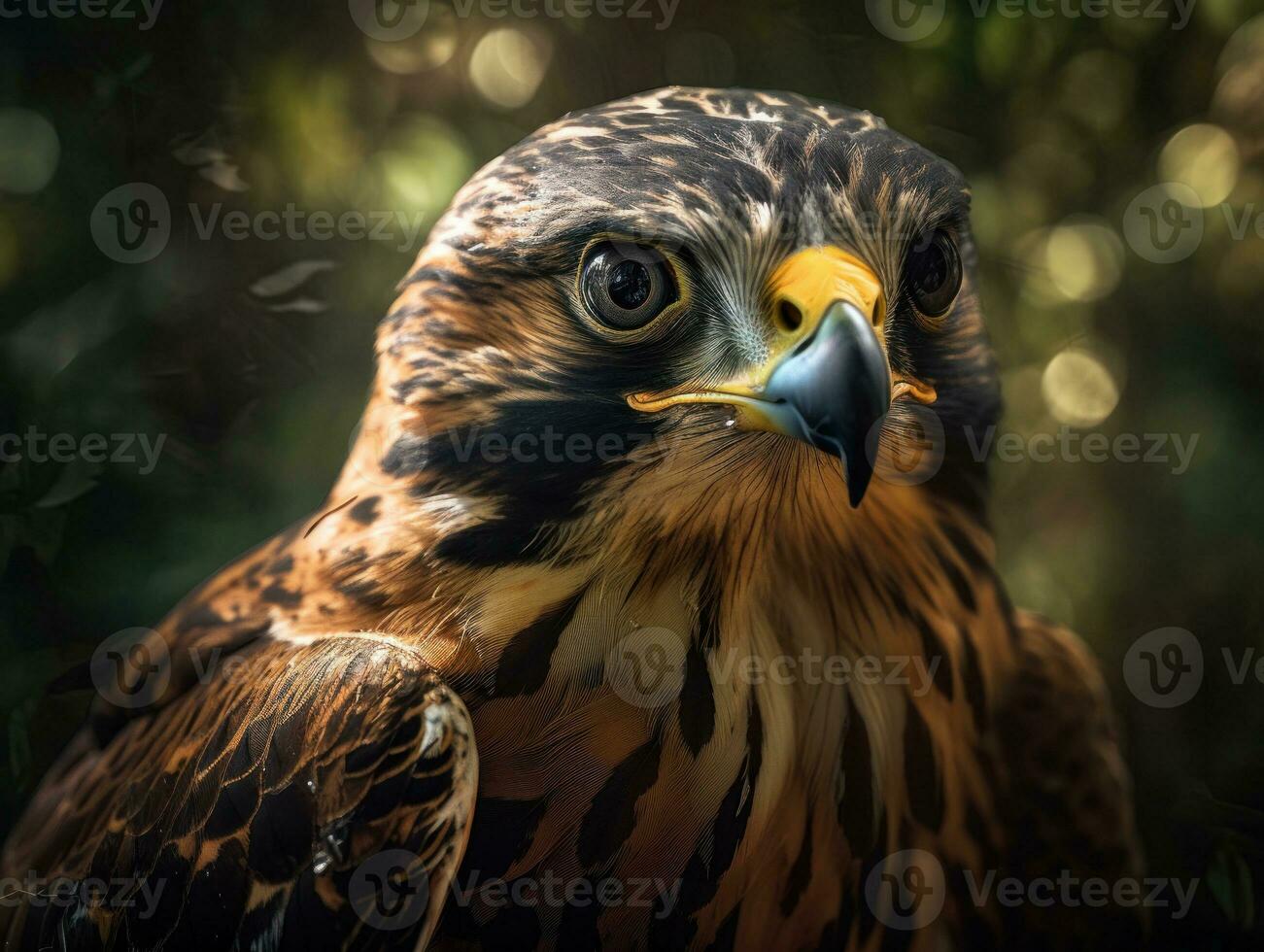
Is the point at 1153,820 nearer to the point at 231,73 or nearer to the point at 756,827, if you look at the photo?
the point at 756,827

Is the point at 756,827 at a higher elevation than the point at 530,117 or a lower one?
lower

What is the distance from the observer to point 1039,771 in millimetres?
1070

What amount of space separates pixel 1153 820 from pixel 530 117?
3.58ft

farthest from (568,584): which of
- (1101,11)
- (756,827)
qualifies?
(1101,11)

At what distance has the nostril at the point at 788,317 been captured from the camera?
0.72 meters

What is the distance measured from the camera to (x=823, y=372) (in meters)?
0.67
